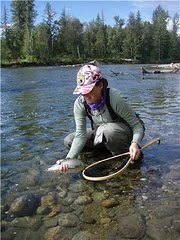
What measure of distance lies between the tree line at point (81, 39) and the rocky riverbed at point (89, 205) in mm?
67874

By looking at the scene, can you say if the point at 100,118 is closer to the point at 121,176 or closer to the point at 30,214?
the point at 121,176

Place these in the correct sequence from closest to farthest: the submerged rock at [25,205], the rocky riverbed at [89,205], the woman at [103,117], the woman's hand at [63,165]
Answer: the rocky riverbed at [89,205] → the submerged rock at [25,205] → the woman at [103,117] → the woman's hand at [63,165]

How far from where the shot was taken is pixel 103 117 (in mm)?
4980

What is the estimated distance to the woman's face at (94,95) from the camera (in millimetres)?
4371

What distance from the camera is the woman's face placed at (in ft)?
14.3

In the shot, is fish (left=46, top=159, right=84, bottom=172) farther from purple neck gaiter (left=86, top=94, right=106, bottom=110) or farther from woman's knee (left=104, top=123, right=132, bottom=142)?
purple neck gaiter (left=86, top=94, right=106, bottom=110)

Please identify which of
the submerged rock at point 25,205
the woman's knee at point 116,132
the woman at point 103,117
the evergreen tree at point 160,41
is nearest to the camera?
the submerged rock at point 25,205

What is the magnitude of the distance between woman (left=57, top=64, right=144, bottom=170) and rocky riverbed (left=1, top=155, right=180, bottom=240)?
450 mm

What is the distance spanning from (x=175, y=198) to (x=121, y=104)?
1.51 metres

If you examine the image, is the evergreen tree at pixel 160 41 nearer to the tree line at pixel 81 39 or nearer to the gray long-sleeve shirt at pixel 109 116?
the tree line at pixel 81 39

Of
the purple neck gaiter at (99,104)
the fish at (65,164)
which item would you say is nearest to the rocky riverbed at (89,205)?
the fish at (65,164)

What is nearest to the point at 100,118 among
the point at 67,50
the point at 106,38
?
the point at 67,50

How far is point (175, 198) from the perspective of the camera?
404cm

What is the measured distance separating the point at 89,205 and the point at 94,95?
1.52 metres
